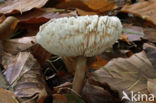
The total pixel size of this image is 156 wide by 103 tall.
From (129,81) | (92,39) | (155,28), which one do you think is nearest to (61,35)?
(92,39)

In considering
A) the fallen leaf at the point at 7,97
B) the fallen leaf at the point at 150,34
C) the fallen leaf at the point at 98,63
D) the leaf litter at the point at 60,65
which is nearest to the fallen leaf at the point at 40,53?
the leaf litter at the point at 60,65

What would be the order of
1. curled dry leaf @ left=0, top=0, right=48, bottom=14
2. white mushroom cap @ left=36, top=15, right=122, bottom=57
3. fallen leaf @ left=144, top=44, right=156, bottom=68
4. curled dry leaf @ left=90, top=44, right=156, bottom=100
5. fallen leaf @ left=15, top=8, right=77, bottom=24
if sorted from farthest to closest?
curled dry leaf @ left=0, top=0, right=48, bottom=14
fallen leaf @ left=15, top=8, right=77, bottom=24
fallen leaf @ left=144, top=44, right=156, bottom=68
curled dry leaf @ left=90, top=44, right=156, bottom=100
white mushroom cap @ left=36, top=15, right=122, bottom=57

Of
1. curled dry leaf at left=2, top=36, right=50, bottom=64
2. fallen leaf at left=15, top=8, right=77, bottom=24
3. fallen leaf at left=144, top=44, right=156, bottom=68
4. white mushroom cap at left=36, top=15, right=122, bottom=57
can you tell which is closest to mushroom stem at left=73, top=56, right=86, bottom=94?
white mushroom cap at left=36, top=15, right=122, bottom=57

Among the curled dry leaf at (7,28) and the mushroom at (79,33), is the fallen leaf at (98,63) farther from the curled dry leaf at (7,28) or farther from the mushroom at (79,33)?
the curled dry leaf at (7,28)

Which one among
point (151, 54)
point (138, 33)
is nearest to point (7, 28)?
point (151, 54)

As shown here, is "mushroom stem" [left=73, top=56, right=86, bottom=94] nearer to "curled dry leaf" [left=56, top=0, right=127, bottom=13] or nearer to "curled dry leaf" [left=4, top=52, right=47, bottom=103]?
"curled dry leaf" [left=4, top=52, right=47, bottom=103]

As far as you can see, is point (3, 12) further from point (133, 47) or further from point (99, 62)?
point (133, 47)
